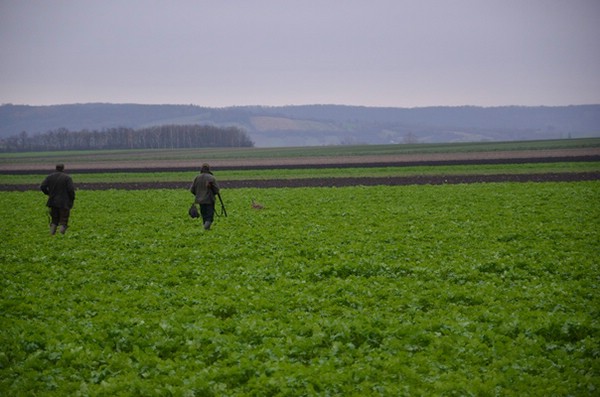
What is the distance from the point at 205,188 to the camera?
22.5 meters

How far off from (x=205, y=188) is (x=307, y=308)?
35.6 ft

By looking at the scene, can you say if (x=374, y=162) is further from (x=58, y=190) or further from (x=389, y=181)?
(x=58, y=190)

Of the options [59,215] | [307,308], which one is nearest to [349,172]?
[59,215]

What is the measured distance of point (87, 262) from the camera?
57.9ft

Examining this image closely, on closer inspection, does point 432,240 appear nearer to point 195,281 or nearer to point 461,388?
point 195,281

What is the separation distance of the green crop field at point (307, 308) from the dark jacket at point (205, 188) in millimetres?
1491

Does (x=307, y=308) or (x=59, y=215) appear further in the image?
(x=59, y=215)

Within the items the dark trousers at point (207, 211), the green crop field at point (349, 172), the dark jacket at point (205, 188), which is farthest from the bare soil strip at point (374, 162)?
the dark jacket at point (205, 188)

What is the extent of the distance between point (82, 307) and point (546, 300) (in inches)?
429

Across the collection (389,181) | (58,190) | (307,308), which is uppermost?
(58,190)

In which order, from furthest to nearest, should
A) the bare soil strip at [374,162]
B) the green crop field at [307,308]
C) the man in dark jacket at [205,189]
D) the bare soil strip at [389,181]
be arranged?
the bare soil strip at [374,162] → the bare soil strip at [389,181] → the man in dark jacket at [205,189] → the green crop field at [307,308]

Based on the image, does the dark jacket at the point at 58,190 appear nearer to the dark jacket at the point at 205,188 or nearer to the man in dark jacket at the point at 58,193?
the man in dark jacket at the point at 58,193

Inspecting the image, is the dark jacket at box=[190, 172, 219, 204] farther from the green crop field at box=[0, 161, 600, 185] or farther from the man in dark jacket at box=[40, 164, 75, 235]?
the green crop field at box=[0, 161, 600, 185]

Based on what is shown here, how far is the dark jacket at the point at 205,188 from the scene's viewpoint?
22.4 m
